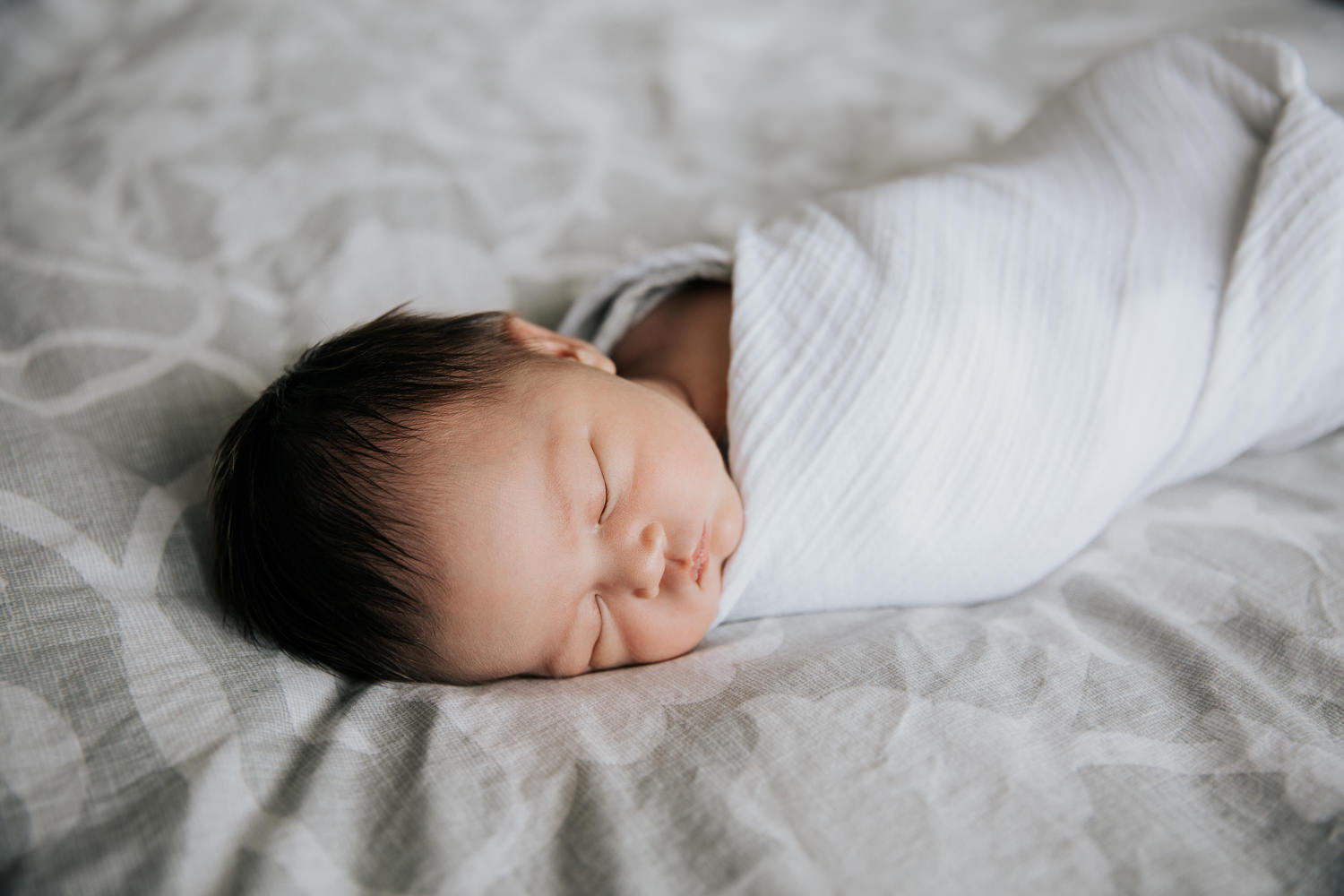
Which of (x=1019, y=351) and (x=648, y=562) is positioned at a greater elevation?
(x=1019, y=351)

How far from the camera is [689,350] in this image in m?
1.01

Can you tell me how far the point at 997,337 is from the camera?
874 millimetres

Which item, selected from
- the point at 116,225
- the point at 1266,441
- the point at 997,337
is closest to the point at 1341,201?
the point at 1266,441

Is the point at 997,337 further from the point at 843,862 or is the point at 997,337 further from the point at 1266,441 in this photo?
the point at 843,862

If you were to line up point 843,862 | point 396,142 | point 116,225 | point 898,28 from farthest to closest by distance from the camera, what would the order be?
point 898,28
point 396,142
point 116,225
point 843,862

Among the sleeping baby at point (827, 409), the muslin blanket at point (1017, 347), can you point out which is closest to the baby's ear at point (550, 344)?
the sleeping baby at point (827, 409)

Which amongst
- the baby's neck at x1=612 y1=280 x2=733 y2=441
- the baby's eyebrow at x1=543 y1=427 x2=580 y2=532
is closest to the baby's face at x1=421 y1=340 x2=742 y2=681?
the baby's eyebrow at x1=543 y1=427 x2=580 y2=532

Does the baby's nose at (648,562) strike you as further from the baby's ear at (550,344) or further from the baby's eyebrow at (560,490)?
the baby's ear at (550,344)

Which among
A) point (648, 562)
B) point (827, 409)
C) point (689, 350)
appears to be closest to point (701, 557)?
point (648, 562)

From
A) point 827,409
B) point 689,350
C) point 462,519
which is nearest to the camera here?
point 462,519

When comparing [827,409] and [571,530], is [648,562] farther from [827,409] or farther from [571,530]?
[827,409]

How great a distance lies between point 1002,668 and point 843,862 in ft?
0.77

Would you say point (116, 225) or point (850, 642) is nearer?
point (850, 642)

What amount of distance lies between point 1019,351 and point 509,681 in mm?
→ 613
